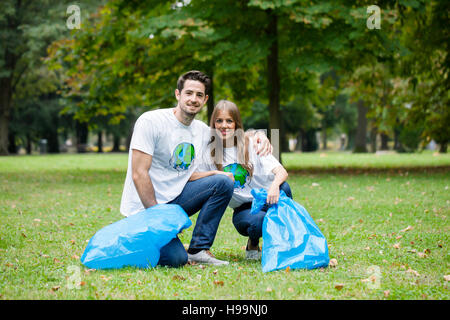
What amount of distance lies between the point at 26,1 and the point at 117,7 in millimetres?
20033

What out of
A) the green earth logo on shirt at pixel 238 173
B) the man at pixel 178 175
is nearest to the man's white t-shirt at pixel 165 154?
the man at pixel 178 175

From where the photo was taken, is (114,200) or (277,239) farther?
(114,200)

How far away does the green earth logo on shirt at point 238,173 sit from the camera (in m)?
4.88

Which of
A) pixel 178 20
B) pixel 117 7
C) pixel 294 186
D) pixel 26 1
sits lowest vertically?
pixel 294 186

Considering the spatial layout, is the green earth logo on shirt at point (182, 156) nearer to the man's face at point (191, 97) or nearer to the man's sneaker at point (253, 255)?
the man's face at point (191, 97)

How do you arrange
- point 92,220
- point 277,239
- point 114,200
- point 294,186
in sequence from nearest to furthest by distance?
point 277,239
point 92,220
point 114,200
point 294,186

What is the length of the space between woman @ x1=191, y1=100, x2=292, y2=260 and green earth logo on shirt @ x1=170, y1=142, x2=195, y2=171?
0.47ft

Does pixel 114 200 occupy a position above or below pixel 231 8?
below

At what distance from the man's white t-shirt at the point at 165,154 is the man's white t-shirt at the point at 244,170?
17 centimetres

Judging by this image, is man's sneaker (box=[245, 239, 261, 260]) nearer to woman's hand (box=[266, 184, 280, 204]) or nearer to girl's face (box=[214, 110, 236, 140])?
woman's hand (box=[266, 184, 280, 204])

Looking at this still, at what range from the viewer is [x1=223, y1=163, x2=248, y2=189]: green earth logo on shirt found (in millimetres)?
4879

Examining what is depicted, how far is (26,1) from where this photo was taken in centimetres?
3198

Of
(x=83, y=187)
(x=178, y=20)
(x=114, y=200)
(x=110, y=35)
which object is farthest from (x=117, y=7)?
(x=114, y=200)

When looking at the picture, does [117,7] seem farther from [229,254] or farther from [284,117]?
[284,117]
